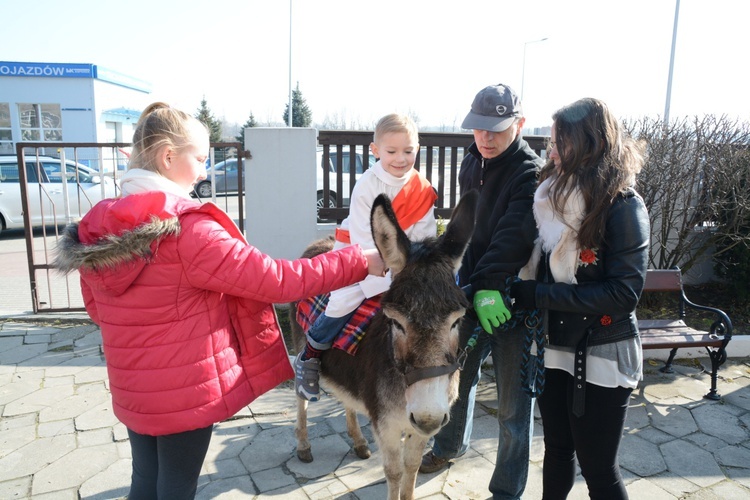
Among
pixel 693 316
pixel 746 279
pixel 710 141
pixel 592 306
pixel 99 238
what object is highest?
pixel 710 141

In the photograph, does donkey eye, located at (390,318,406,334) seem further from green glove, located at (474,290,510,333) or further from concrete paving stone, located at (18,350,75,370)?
concrete paving stone, located at (18,350,75,370)

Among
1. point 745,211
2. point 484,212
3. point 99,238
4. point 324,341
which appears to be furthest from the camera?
point 745,211

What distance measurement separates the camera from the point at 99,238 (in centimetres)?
196

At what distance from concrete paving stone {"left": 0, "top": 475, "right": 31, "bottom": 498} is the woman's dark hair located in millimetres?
3994

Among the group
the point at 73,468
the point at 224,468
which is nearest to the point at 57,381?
the point at 73,468

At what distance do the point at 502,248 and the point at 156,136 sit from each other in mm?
1793

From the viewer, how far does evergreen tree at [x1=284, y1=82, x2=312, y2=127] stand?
4119cm

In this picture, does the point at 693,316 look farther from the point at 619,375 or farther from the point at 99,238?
the point at 99,238

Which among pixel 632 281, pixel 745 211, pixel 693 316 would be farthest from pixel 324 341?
pixel 745 211

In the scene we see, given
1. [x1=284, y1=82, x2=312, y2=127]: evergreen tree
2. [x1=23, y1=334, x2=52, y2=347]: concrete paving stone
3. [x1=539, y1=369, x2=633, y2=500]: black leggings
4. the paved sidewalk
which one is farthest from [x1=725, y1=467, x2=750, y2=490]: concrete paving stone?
[x1=284, y1=82, x2=312, y2=127]: evergreen tree

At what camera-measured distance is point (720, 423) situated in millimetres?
4469

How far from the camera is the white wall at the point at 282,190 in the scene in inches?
279

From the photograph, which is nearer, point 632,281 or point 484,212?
point 632,281

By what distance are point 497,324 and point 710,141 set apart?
686cm
